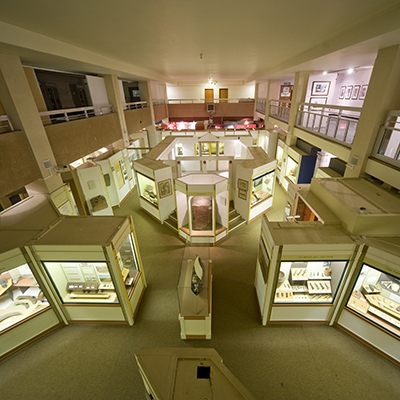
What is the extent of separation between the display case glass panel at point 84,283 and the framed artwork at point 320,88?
1278 cm

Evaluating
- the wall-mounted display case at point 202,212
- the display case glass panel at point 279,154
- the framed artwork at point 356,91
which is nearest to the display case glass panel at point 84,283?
the wall-mounted display case at point 202,212

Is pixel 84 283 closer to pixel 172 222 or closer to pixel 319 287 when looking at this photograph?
pixel 172 222

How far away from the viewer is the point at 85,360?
4.44 metres

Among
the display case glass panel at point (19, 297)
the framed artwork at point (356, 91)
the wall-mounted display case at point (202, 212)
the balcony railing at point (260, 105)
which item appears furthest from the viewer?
the balcony railing at point (260, 105)

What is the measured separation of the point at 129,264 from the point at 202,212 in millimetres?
3513

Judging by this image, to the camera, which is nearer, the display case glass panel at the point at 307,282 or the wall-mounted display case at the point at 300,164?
the display case glass panel at the point at 307,282

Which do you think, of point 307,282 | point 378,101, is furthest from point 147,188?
point 378,101

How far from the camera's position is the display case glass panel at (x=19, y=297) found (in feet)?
15.2

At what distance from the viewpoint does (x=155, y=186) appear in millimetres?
8219

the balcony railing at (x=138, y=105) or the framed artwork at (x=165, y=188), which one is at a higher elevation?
the balcony railing at (x=138, y=105)

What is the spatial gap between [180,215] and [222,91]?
66.0 ft

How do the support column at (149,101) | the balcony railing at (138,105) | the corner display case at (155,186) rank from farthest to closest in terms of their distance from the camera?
the support column at (149,101), the balcony railing at (138,105), the corner display case at (155,186)

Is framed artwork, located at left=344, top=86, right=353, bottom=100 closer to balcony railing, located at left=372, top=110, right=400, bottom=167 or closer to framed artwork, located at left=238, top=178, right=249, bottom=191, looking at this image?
balcony railing, located at left=372, top=110, right=400, bottom=167

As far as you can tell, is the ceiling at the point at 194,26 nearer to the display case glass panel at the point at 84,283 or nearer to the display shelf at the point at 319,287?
the display case glass panel at the point at 84,283
